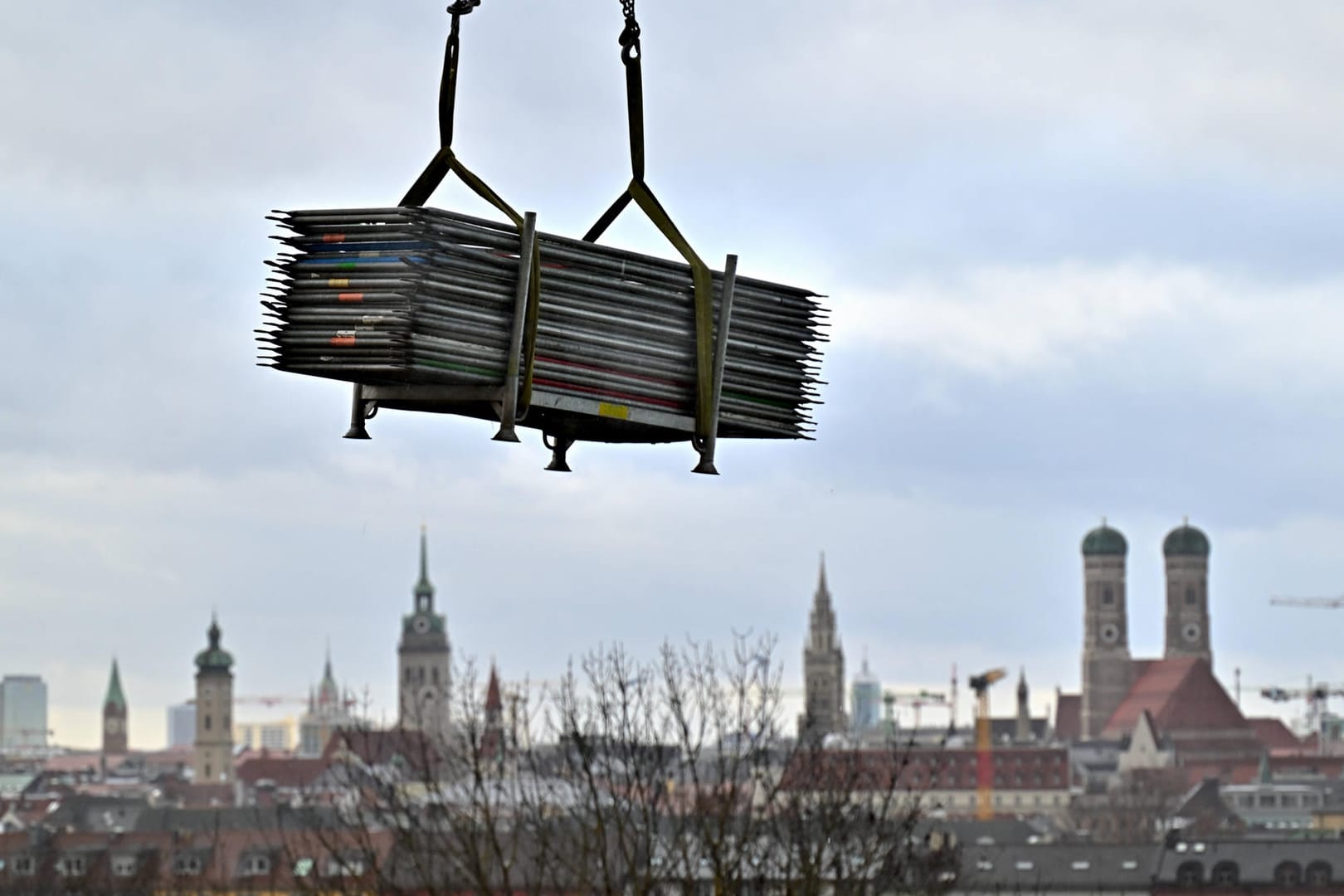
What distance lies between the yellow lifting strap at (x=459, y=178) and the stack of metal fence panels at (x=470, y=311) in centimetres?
3

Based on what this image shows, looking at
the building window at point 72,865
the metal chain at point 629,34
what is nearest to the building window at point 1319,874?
the building window at point 72,865

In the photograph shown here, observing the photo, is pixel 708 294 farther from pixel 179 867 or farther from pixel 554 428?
pixel 179 867

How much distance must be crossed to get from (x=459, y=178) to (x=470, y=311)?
0.29 m

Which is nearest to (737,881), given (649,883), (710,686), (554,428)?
(649,883)

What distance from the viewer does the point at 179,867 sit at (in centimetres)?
12406

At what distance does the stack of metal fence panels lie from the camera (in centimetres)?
570

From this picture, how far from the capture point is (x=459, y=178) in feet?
19.4

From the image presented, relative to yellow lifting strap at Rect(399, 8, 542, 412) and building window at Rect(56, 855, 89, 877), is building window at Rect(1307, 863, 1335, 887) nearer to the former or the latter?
building window at Rect(56, 855, 89, 877)

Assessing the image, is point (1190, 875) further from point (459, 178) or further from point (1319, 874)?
point (459, 178)

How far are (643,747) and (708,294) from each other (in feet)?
117

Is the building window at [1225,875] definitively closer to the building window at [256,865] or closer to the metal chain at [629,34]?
the building window at [256,865]

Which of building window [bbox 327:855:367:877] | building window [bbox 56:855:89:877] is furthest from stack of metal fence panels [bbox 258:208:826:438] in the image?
building window [bbox 56:855:89:877]


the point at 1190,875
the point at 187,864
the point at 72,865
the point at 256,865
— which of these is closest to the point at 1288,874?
the point at 1190,875

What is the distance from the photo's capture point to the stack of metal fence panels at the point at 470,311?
5.70 metres
